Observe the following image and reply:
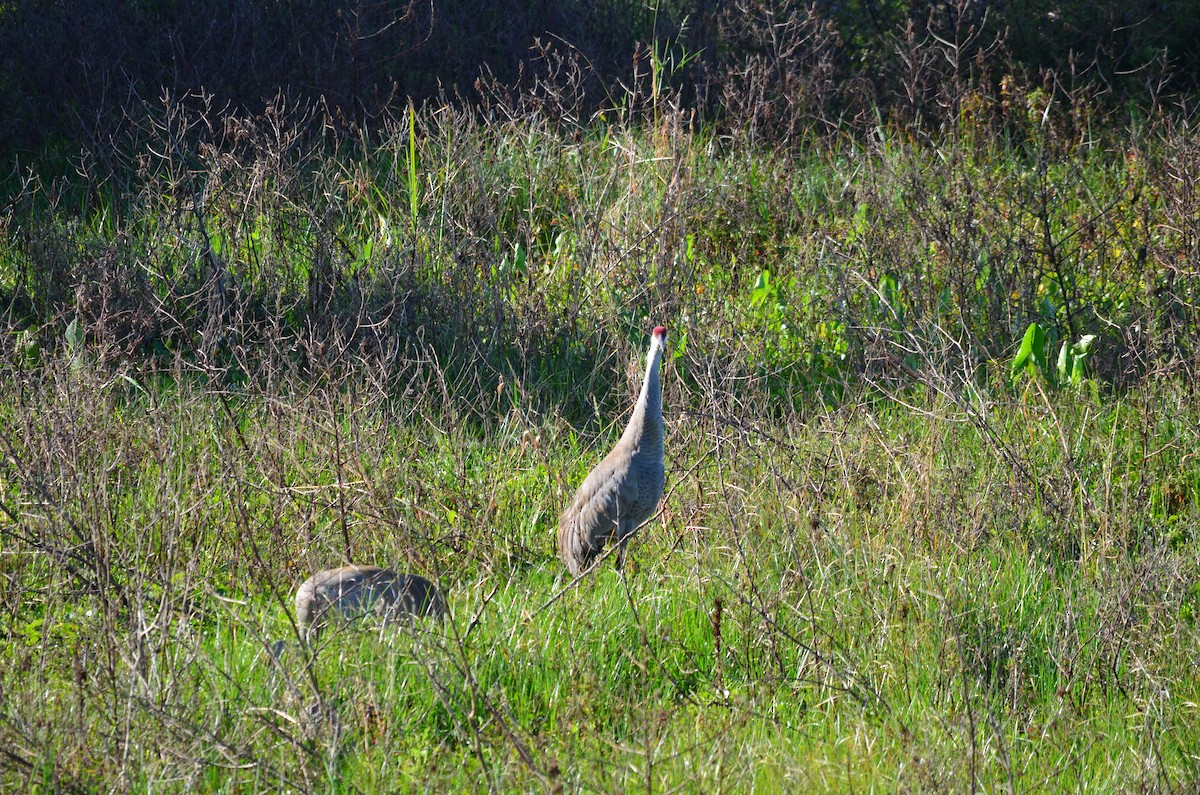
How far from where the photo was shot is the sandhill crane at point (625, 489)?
4508mm

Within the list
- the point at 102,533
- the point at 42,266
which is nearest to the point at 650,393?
the point at 102,533

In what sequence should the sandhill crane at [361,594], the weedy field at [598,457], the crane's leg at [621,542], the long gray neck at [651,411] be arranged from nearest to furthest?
the weedy field at [598,457] < the sandhill crane at [361,594] < the crane's leg at [621,542] < the long gray neck at [651,411]

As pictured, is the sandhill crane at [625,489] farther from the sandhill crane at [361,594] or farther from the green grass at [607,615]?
the sandhill crane at [361,594]

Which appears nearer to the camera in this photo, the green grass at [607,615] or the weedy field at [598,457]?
the green grass at [607,615]

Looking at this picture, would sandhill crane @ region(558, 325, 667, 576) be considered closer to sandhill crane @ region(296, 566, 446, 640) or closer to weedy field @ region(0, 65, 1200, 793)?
weedy field @ region(0, 65, 1200, 793)

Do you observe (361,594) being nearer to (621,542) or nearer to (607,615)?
(607,615)

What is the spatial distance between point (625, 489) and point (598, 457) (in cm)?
97

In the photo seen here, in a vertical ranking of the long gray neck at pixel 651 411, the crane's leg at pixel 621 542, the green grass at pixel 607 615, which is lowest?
the crane's leg at pixel 621 542

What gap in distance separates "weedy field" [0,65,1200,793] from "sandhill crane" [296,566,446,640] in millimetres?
135

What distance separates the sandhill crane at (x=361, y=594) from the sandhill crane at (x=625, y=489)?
77 centimetres

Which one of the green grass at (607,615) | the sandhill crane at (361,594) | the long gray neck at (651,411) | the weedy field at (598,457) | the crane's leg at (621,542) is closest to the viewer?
the green grass at (607,615)

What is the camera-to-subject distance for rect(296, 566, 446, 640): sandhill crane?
3.75 metres

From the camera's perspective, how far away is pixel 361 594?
12.6 feet

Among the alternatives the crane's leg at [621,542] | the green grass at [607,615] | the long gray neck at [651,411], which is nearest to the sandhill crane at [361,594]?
the green grass at [607,615]
